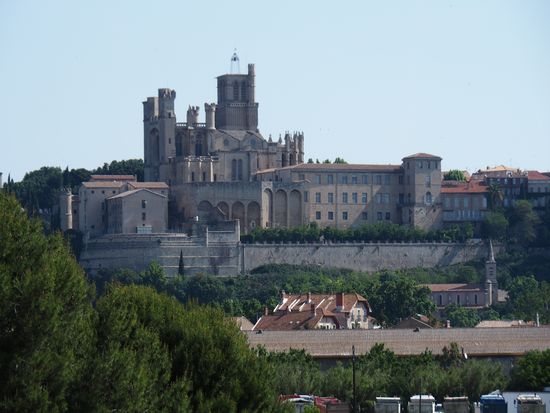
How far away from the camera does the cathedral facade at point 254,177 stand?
10038 centimetres

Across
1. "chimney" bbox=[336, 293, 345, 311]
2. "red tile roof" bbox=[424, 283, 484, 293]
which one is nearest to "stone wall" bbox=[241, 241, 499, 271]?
"red tile roof" bbox=[424, 283, 484, 293]

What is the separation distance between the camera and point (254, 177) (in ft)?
338

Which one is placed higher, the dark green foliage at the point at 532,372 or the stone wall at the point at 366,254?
the stone wall at the point at 366,254

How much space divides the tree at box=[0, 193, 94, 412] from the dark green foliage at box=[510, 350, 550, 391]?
19482 millimetres

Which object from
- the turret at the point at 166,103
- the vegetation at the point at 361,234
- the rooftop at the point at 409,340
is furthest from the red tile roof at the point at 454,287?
the rooftop at the point at 409,340

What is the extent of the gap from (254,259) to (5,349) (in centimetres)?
6991

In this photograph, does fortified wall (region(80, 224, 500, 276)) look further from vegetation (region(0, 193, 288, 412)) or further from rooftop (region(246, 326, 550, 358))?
vegetation (region(0, 193, 288, 412))

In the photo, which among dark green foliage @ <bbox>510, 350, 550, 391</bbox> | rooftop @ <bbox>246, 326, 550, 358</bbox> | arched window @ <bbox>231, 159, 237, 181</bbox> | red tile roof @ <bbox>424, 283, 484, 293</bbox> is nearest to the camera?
dark green foliage @ <bbox>510, 350, 550, 391</bbox>

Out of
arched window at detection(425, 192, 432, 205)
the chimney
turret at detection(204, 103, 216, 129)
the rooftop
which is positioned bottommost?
the rooftop

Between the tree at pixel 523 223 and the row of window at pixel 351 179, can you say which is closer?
the row of window at pixel 351 179

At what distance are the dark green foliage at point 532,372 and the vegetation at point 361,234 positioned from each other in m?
49.2

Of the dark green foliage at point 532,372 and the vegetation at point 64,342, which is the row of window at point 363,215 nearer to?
the dark green foliage at point 532,372

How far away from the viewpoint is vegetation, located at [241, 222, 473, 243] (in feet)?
326

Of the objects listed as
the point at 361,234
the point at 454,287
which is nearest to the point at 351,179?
the point at 361,234
